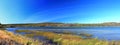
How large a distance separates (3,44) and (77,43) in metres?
13.2

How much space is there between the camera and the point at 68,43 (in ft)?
103

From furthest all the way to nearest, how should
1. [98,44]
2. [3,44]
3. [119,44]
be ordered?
1. [119,44]
2. [98,44]
3. [3,44]

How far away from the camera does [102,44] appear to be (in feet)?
96.6

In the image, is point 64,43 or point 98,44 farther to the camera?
point 64,43

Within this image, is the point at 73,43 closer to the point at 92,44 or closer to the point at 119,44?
the point at 92,44

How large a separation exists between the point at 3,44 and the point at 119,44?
1558 cm

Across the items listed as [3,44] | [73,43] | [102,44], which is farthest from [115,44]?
[3,44]

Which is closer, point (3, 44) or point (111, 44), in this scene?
point (3, 44)

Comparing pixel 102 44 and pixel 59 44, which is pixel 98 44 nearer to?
pixel 102 44

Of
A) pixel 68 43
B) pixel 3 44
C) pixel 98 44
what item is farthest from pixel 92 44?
pixel 3 44

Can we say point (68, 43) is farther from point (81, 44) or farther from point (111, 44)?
→ point (111, 44)

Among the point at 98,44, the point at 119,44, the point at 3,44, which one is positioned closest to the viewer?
the point at 3,44

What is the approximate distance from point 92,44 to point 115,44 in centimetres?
322

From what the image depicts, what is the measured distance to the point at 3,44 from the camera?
19359mm
